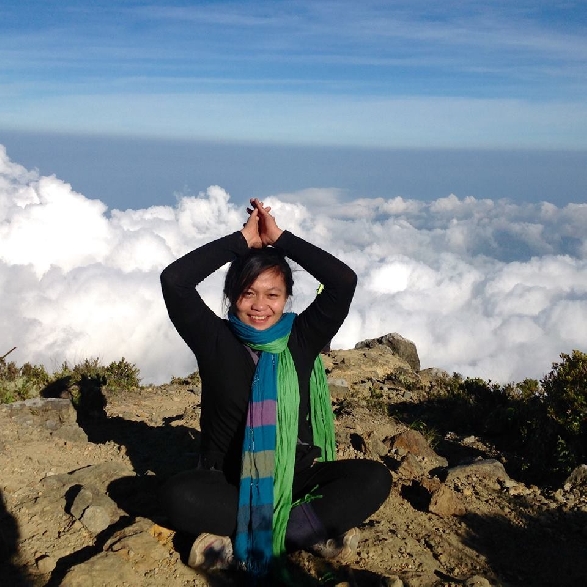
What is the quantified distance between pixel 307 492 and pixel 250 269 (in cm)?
136

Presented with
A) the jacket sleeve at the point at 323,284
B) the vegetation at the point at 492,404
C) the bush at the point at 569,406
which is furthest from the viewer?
the vegetation at the point at 492,404

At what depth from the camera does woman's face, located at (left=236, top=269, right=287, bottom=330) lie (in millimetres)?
3641

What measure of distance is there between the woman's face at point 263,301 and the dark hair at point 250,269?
0.03 m

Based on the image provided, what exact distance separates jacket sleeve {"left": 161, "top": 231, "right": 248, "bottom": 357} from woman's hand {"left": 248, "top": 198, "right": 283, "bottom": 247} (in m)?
0.13

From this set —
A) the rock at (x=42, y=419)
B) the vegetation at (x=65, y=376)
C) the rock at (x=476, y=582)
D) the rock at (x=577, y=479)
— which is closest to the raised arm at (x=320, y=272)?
the rock at (x=476, y=582)

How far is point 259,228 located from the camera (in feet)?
12.2

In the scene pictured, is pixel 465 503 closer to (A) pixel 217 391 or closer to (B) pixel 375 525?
(B) pixel 375 525

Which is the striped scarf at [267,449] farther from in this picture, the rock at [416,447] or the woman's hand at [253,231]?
the rock at [416,447]

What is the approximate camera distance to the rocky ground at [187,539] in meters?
3.59

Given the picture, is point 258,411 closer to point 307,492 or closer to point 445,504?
point 307,492

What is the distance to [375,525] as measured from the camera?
169 inches

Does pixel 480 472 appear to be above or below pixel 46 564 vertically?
above

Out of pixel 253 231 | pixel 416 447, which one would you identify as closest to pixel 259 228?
pixel 253 231

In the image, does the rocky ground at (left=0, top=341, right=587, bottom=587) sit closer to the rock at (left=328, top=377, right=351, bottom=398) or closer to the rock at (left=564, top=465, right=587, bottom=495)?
the rock at (left=564, top=465, right=587, bottom=495)
